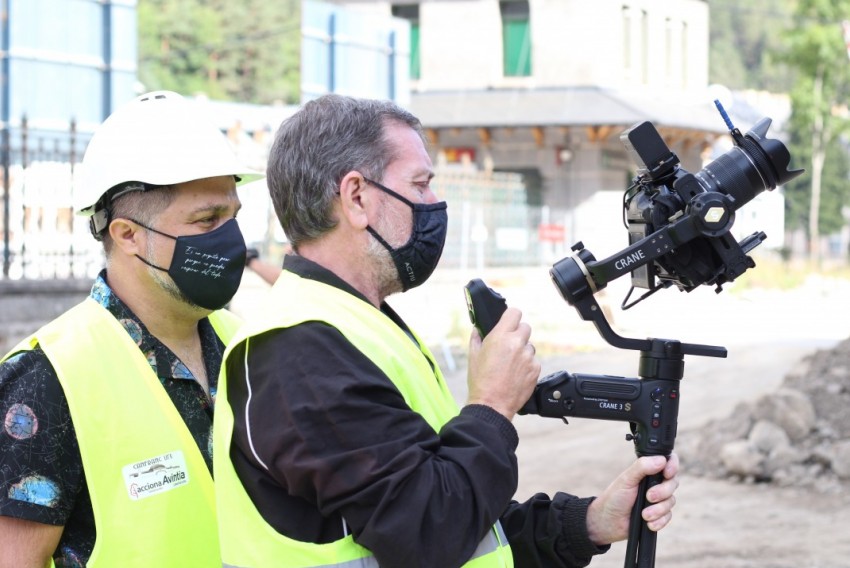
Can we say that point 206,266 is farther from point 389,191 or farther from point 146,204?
point 389,191

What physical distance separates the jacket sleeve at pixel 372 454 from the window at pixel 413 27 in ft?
96.3

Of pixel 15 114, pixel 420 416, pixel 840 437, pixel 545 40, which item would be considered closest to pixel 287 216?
pixel 420 416

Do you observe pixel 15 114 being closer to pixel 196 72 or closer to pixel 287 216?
pixel 287 216

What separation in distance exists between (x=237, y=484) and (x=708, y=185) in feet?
3.84

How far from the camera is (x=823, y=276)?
1346 inches

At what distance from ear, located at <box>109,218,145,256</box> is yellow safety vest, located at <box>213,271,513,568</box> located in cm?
62

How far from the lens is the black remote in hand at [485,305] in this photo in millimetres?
2520

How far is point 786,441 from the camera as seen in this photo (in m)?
10.1

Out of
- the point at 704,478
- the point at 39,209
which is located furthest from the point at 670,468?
the point at 39,209

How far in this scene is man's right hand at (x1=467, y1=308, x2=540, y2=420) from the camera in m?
2.45

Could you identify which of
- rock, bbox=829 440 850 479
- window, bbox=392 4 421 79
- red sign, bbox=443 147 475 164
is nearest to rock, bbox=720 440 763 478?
rock, bbox=829 440 850 479

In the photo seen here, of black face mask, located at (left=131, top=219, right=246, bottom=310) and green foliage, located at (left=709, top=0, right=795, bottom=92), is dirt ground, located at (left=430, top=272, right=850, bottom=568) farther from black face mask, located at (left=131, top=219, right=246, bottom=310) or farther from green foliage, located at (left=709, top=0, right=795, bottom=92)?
green foliage, located at (left=709, top=0, right=795, bottom=92)

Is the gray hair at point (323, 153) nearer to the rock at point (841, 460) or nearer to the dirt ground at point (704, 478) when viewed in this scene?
the dirt ground at point (704, 478)

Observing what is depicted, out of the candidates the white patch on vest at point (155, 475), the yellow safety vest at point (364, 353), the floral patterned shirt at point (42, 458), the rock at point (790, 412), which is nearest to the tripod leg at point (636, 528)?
the yellow safety vest at point (364, 353)
